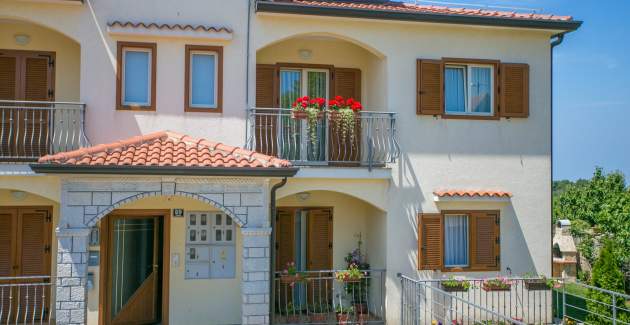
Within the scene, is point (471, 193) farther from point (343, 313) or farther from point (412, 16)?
point (412, 16)

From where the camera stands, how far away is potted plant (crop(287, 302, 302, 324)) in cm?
1417

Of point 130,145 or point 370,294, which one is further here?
point 370,294

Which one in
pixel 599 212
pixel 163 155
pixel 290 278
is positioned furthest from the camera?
pixel 599 212

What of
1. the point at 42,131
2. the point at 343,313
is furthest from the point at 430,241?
the point at 42,131

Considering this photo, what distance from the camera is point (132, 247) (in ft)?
46.4

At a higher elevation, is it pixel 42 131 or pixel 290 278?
pixel 42 131

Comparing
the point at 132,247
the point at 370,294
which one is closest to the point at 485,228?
the point at 370,294

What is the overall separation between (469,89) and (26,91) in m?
10.7

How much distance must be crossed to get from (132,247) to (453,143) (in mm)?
8028

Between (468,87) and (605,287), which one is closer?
(605,287)

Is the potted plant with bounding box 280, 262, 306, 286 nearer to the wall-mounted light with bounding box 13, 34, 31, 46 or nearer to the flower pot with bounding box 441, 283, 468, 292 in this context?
the flower pot with bounding box 441, 283, 468, 292

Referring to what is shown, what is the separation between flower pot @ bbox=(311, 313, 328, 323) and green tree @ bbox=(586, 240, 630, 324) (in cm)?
615

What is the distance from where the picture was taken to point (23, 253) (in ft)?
45.9

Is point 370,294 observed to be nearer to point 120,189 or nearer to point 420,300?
point 420,300
